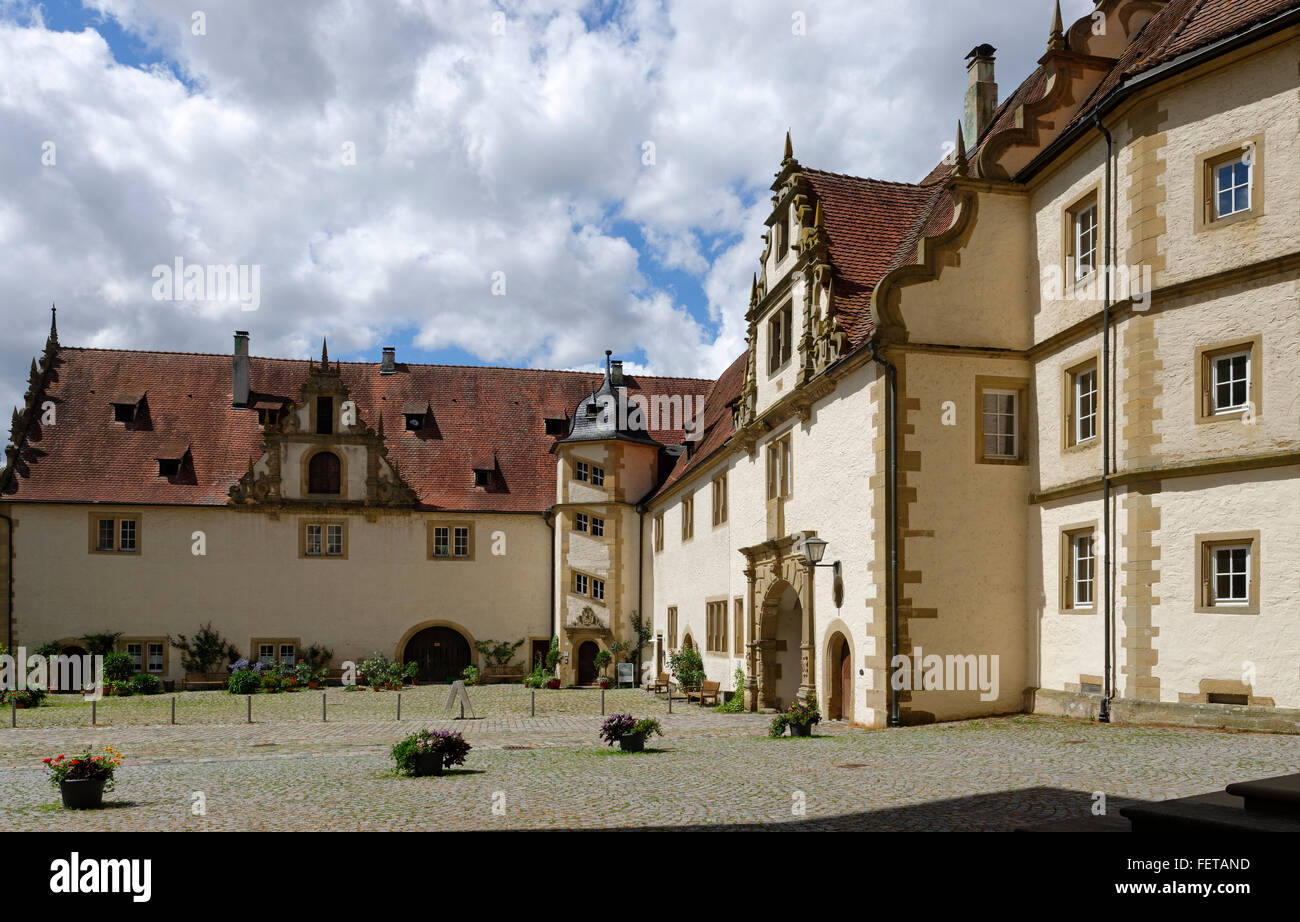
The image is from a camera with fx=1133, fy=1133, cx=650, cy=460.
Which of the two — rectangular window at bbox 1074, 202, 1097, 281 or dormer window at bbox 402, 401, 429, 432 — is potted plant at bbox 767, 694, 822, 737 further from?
dormer window at bbox 402, 401, 429, 432

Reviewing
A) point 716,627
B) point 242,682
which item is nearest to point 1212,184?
point 716,627

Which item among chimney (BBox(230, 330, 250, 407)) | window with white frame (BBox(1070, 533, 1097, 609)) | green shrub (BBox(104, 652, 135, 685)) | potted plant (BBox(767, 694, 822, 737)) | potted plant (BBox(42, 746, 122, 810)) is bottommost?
green shrub (BBox(104, 652, 135, 685))

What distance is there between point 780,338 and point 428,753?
14.5 metres

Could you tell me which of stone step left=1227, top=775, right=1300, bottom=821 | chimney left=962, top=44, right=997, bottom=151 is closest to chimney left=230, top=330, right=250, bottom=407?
chimney left=962, top=44, right=997, bottom=151

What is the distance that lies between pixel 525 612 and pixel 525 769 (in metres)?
26.8

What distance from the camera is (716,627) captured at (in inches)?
1199

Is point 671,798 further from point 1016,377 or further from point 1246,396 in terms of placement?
point 1016,377

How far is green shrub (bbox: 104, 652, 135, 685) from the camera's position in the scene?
1430 inches

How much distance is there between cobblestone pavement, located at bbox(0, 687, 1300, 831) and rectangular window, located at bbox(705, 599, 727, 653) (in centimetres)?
943

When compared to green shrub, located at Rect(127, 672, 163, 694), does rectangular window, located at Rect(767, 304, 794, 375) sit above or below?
above

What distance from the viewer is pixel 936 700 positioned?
19.0 metres
